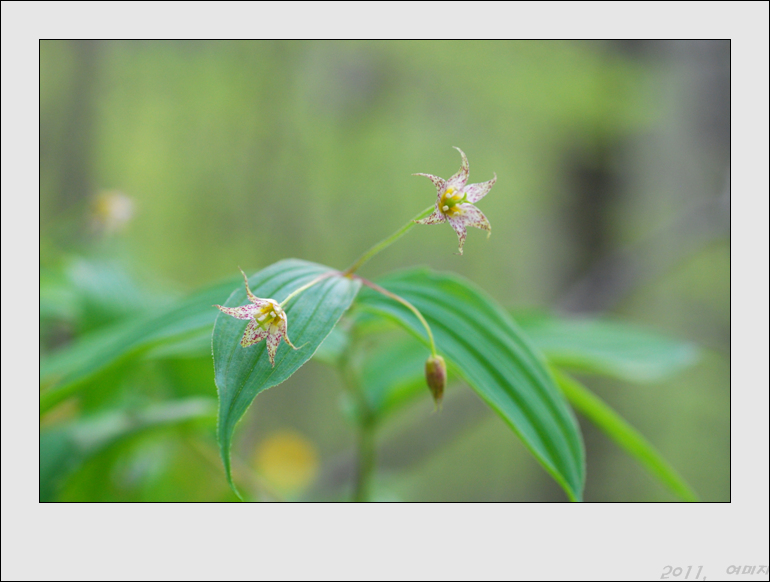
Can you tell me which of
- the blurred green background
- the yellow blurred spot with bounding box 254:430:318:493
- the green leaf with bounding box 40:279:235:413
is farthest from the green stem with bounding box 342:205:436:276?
the yellow blurred spot with bounding box 254:430:318:493

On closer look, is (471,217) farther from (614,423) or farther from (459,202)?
(614,423)

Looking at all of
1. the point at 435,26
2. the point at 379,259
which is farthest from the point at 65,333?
the point at 379,259

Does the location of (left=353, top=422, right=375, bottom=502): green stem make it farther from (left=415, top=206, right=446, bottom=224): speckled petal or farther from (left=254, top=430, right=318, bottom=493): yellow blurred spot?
(left=254, top=430, right=318, bottom=493): yellow blurred spot

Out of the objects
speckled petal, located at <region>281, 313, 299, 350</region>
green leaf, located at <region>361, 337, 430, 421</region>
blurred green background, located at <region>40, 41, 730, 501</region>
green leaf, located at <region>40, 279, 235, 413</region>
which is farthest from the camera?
blurred green background, located at <region>40, 41, 730, 501</region>

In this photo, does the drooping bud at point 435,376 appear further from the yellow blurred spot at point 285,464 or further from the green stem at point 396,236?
the yellow blurred spot at point 285,464

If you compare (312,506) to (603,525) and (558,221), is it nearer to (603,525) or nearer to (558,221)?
(603,525)

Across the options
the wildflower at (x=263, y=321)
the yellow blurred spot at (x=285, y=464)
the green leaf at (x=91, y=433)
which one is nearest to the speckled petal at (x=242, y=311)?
the wildflower at (x=263, y=321)
